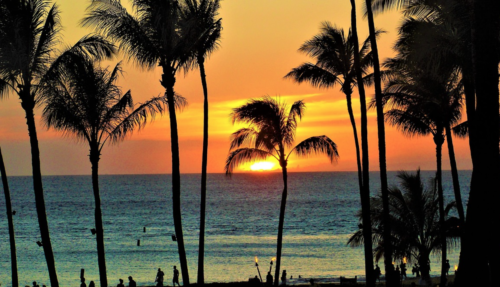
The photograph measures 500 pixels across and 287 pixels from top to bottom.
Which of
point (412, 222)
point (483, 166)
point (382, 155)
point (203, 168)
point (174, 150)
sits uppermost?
point (174, 150)

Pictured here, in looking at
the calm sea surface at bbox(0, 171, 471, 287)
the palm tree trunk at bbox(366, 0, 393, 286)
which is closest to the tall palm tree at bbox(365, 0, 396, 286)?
the palm tree trunk at bbox(366, 0, 393, 286)

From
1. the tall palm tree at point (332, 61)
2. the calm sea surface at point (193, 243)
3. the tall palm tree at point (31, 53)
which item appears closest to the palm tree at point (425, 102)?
the tall palm tree at point (332, 61)

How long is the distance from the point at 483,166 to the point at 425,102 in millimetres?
11140

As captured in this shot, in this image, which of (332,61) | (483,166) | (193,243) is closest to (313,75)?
(332,61)

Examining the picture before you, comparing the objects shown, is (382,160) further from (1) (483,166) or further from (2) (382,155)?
(1) (483,166)

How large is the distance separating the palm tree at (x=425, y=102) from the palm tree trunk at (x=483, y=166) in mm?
7825

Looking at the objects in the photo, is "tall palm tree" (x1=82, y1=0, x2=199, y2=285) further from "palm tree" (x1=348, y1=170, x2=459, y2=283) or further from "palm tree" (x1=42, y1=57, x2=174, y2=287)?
"palm tree" (x1=348, y1=170, x2=459, y2=283)

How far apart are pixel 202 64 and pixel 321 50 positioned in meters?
5.11

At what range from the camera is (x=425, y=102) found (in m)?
23.7

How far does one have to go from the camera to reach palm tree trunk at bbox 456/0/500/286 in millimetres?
12867

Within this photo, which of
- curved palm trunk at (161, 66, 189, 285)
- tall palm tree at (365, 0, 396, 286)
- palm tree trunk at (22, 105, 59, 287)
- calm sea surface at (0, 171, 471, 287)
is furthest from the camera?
calm sea surface at (0, 171, 471, 287)

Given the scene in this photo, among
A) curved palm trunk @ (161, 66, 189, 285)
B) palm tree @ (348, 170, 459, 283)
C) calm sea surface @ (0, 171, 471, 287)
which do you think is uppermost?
curved palm trunk @ (161, 66, 189, 285)

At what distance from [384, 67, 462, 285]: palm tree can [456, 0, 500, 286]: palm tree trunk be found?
7.82 m

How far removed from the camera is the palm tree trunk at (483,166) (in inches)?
507
